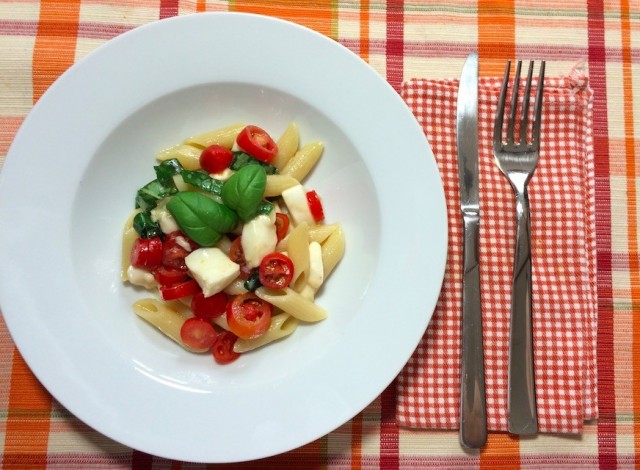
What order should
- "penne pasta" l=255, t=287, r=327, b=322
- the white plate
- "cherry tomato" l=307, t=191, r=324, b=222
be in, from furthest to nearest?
"cherry tomato" l=307, t=191, r=324, b=222, "penne pasta" l=255, t=287, r=327, b=322, the white plate

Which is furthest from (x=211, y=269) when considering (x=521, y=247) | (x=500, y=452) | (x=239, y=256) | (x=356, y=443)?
(x=500, y=452)

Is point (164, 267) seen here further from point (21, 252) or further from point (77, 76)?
point (77, 76)

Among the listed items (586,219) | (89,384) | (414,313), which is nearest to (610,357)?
(586,219)

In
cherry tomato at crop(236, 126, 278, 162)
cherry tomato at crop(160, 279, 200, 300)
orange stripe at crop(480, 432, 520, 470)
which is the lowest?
orange stripe at crop(480, 432, 520, 470)

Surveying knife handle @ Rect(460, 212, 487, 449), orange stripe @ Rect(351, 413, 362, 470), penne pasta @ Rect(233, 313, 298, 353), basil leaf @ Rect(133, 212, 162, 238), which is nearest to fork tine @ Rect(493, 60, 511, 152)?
knife handle @ Rect(460, 212, 487, 449)

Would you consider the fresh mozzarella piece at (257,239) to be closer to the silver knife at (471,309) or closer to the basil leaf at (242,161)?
the basil leaf at (242,161)

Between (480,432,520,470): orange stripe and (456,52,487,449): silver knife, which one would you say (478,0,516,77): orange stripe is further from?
(480,432,520,470): orange stripe
